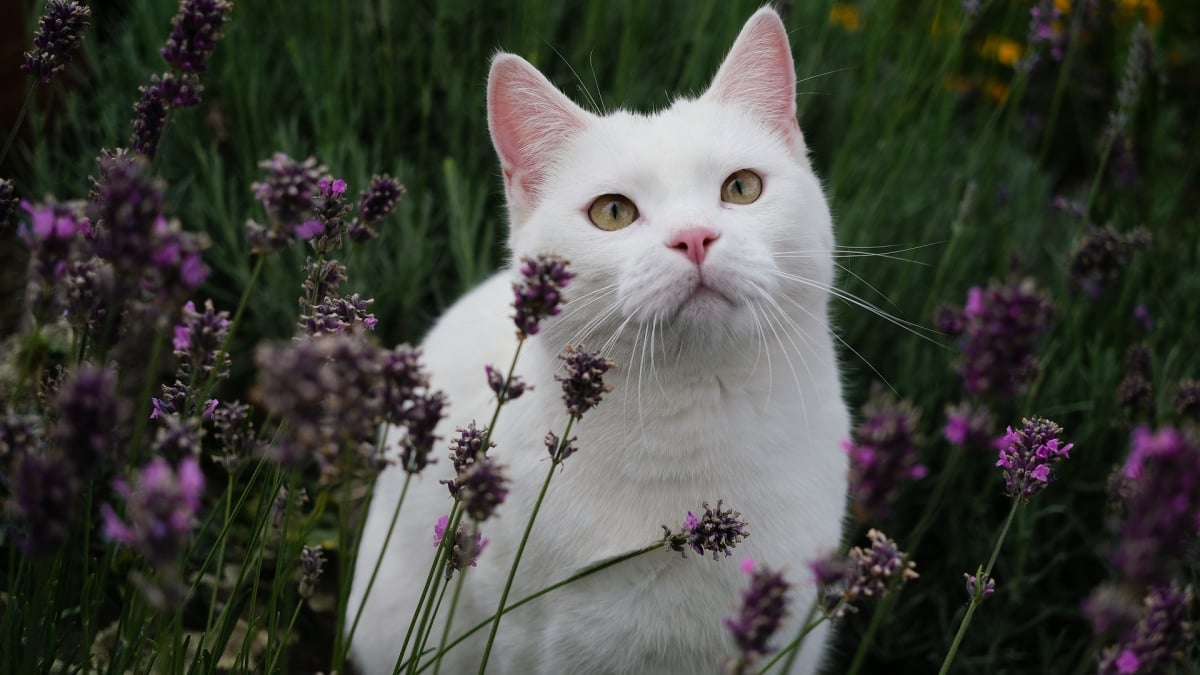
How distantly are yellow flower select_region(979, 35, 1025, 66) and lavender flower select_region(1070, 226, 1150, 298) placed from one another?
935mm

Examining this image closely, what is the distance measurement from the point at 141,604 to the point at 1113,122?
217cm

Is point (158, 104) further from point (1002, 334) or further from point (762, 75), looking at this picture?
point (762, 75)

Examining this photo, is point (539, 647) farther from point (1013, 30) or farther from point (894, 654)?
point (1013, 30)

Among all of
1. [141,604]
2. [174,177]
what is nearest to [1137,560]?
[141,604]

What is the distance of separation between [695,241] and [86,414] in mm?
908

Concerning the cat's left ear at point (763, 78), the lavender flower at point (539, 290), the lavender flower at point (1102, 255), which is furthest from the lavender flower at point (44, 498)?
the lavender flower at point (1102, 255)

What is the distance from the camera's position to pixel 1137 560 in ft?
2.27

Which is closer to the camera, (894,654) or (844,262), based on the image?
(894,654)

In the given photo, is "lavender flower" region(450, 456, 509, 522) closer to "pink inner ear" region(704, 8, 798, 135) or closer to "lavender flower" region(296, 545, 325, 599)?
"lavender flower" region(296, 545, 325, 599)

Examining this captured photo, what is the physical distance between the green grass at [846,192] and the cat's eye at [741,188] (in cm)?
71

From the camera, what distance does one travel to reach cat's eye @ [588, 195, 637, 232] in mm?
1650

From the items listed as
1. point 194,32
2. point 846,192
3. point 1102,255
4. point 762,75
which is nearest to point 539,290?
point 194,32

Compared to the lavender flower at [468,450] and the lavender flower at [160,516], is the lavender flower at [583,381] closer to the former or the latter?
the lavender flower at [468,450]

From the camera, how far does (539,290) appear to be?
96cm
